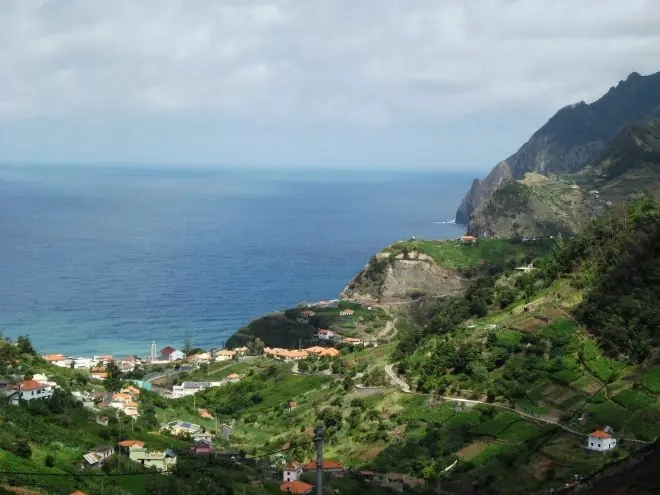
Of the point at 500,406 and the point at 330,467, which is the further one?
the point at 500,406

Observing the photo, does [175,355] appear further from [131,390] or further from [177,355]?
[131,390]

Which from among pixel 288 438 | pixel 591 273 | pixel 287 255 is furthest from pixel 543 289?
pixel 287 255

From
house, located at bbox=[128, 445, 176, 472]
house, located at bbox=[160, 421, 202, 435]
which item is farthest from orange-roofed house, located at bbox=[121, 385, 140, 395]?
house, located at bbox=[128, 445, 176, 472]

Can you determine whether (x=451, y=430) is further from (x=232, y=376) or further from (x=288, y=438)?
(x=232, y=376)

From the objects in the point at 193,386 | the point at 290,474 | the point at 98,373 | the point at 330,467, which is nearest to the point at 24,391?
the point at 290,474

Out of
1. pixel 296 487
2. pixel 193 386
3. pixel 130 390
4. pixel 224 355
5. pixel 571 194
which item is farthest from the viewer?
pixel 571 194

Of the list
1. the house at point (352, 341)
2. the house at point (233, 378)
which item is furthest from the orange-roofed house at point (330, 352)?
Result: the house at point (233, 378)

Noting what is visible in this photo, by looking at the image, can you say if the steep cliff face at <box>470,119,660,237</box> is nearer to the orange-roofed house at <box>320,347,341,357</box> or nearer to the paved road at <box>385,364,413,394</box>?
the orange-roofed house at <box>320,347,341,357</box>
